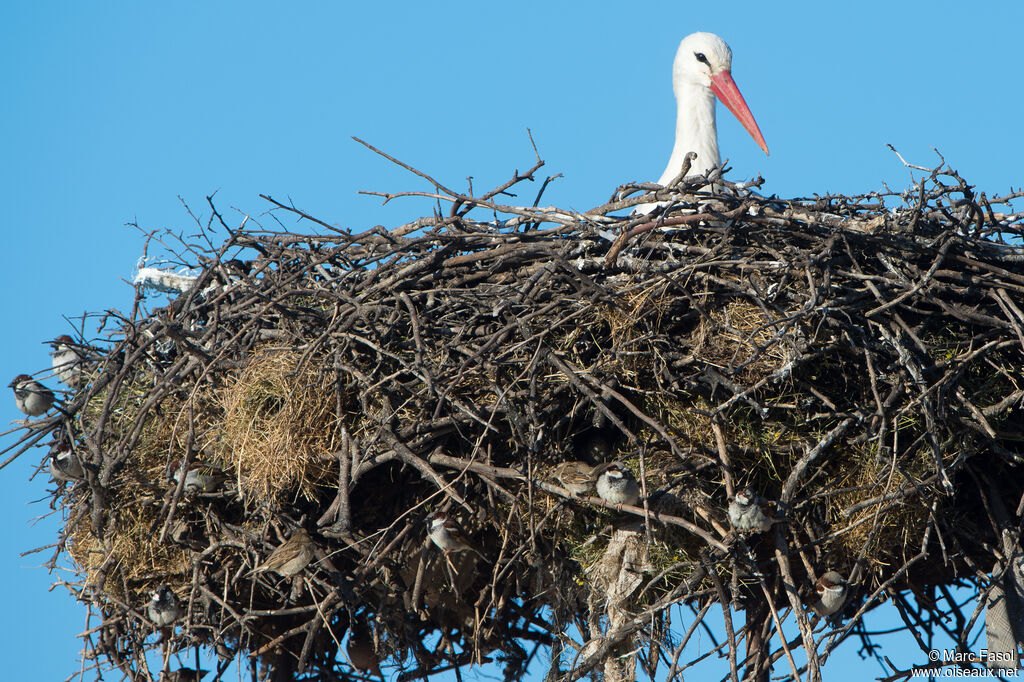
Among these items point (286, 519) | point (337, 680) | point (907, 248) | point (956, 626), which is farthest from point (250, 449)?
point (956, 626)

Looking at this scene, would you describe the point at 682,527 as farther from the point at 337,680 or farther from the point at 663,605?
the point at 337,680

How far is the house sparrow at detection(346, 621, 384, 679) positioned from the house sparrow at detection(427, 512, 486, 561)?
0.79 m

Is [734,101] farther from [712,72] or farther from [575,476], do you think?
[575,476]

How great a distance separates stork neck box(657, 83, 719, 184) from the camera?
19.5ft

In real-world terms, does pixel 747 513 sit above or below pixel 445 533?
below

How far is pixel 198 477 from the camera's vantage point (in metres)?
4.44

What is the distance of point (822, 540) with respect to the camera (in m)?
4.14

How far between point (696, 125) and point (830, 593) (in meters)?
2.78

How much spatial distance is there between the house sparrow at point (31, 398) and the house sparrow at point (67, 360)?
18 cm

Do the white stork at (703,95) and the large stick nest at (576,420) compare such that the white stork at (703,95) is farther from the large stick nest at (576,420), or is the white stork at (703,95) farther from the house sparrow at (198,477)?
the house sparrow at (198,477)


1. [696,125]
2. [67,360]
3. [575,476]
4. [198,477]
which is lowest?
[575,476]

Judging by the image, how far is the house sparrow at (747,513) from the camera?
384cm

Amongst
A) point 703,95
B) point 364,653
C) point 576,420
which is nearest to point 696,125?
point 703,95

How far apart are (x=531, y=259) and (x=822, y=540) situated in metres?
1.37
